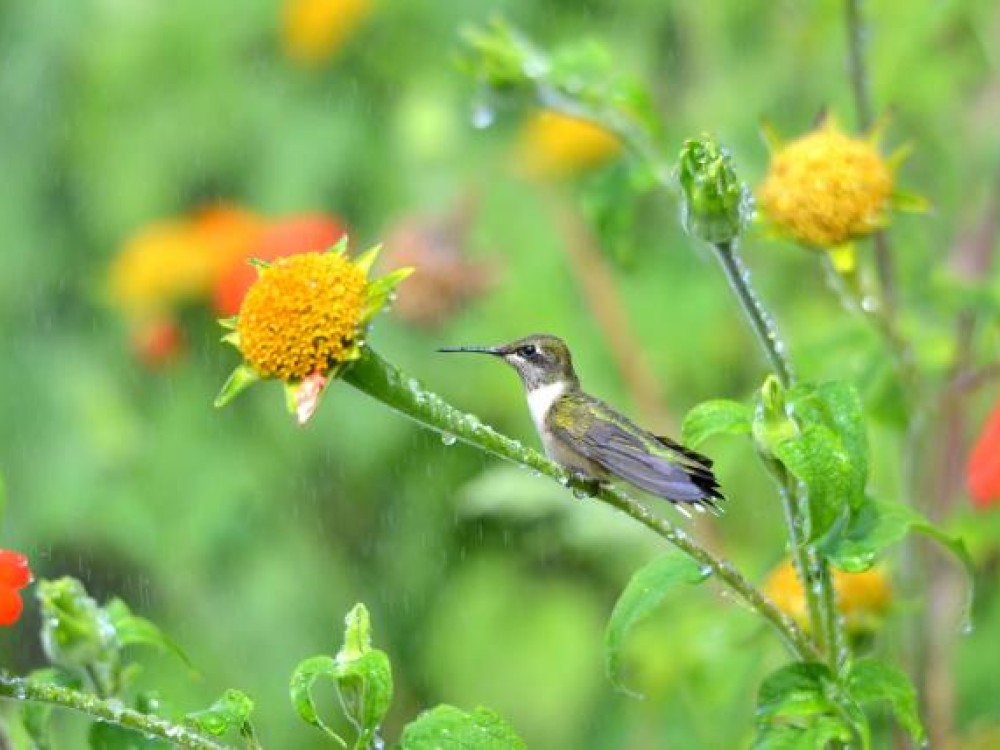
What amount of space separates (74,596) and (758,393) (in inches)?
17.8

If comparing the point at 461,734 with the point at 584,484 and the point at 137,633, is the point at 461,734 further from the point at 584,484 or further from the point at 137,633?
the point at 137,633

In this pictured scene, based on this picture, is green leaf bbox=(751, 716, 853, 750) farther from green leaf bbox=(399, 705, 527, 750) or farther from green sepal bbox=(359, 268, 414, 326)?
green sepal bbox=(359, 268, 414, 326)

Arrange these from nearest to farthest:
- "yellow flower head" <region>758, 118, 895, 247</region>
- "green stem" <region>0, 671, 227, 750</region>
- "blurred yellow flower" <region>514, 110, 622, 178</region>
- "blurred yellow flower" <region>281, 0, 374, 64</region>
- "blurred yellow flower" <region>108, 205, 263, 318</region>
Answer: "green stem" <region>0, 671, 227, 750</region>, "yellow flower head" <region>758, 118, 895, 247</region>, "blurred yellow flower" <region>108, 205, 263, 318</region>, "blurred yellow flower" <region>514, 110, 622, 178</region>, "blurred yellow flower" <region>281, 0, 374, 64</region>

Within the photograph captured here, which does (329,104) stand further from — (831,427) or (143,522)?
(831,427)

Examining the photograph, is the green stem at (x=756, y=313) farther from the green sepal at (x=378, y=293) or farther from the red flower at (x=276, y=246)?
the red flower at (x=276, y=246)

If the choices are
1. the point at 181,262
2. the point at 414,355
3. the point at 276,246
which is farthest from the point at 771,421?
the point at 414,355

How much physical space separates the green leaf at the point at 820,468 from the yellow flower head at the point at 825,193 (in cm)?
33

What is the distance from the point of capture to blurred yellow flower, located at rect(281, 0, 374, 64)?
299 centimetres

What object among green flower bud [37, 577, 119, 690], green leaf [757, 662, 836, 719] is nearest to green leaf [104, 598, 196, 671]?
Answer: green flower bud [37, 577, 119, 690]

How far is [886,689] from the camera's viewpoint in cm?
124

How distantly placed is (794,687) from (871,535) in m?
0.11

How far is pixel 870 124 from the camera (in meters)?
1.68

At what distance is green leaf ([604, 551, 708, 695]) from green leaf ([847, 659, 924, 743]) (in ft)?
0.41

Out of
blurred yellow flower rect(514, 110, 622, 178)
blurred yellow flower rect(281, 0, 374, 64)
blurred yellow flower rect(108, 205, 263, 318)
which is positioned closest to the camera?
blurred yellow flower rect(108, 205, 263, 318)
